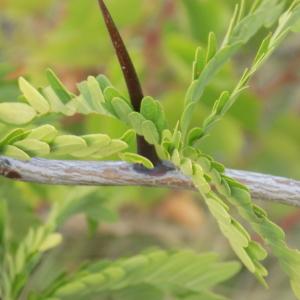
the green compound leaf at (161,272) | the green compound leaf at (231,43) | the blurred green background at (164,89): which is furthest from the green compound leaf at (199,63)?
the blurred green background at (164,89)

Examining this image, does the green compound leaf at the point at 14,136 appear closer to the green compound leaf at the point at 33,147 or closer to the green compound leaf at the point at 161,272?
the green compound leaf at the point at 33,147

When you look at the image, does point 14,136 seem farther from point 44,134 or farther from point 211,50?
point 211,50

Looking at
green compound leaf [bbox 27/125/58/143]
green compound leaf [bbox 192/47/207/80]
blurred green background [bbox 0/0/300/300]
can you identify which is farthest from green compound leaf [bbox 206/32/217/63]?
blurred green background [bbox 0/0/300/300]

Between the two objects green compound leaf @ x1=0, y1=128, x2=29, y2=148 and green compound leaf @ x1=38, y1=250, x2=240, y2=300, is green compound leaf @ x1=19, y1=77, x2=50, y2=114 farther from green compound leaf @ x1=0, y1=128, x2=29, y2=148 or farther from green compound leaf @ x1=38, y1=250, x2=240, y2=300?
green compound leaf @ x1=38, y1=250, x2=240, y2=300

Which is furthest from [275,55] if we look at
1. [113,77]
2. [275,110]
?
[113,77]

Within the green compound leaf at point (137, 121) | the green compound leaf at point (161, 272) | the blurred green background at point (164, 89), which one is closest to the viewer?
the green compound leaf at point (137, 121)

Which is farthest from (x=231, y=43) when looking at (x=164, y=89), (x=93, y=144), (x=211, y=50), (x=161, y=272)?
(x=164, y=89)
